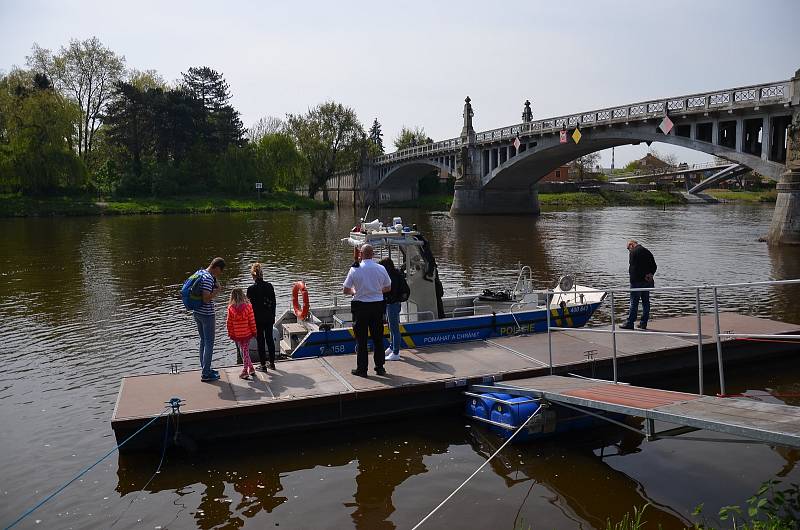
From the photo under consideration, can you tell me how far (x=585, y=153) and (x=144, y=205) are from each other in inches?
1739

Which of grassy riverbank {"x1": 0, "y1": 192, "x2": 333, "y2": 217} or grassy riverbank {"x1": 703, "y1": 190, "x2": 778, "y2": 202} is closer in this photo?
grassy riverbank {"x1": 0, "y1": 192, "x2": 333, "y2": 217}

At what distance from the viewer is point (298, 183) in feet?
276

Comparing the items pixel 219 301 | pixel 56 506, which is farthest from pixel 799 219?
pixel 56 506

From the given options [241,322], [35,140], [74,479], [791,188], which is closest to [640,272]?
[241,322]

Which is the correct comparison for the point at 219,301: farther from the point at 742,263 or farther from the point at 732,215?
the point at 732,215

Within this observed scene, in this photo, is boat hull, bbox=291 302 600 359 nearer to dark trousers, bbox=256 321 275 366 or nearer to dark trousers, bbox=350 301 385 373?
dark trousers, bbox=256 321 275 366

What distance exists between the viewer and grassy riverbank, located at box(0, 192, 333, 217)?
60.6 m

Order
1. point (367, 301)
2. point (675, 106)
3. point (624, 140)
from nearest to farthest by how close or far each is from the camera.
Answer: point (367, 301) < point (675, 106) < point (624, 140)

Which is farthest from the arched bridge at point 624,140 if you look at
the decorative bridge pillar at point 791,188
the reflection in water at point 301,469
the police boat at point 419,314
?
the reflection in water at point 301,469

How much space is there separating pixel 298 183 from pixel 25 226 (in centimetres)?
3854

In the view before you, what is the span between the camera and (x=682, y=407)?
23.8 feet

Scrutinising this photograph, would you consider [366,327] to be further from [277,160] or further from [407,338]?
[277,160]

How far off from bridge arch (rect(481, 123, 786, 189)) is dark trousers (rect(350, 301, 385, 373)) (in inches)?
1212

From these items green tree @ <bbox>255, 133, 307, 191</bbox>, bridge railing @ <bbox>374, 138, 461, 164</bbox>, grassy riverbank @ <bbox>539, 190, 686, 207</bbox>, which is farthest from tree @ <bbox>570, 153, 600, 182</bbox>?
green tree @ <bbox>255, 133, 307, 191</bbox>
